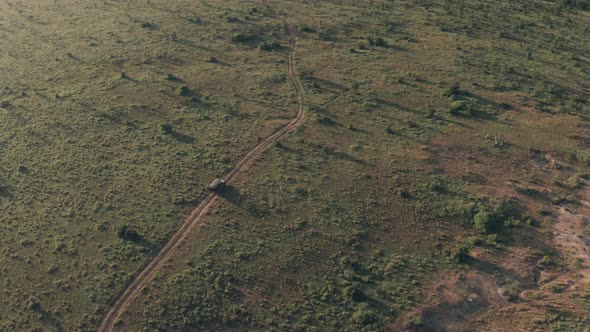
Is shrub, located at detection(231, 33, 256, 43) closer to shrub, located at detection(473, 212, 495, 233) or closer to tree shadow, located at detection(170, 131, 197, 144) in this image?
tree shadow, located at detection(170, 131, 197, 144)

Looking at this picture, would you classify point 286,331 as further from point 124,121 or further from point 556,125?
point 556,125

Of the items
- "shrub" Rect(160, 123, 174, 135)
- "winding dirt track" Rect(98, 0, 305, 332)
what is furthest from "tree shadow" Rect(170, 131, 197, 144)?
"winding dirt track" Rect(98, 0, 305, 332)

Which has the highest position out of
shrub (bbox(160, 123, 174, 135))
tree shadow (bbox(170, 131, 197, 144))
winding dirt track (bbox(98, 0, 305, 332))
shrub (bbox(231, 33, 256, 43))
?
shrub (bbox(231, 33, 256, 43))

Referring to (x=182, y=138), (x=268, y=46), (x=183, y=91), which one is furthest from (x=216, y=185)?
(x=268, y=46)

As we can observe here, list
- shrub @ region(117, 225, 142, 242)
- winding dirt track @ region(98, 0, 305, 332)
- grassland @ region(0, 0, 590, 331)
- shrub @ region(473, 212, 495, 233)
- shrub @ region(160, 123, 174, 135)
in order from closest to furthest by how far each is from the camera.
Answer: winding dirt track @ region(98, 0, 305, 332) → grassland @ region(0, 0, 590, 331) → shrub @ region(117, 225, 142, 242) → shrub @ region(473, 212, 495, 233) → shrub @ region(160, 123, 174, 135)

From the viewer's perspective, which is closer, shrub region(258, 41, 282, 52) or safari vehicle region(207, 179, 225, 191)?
safari vehicle region(207, 179, 225, 191)

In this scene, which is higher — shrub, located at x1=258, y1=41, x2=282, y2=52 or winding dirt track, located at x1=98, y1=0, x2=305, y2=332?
shrub, located at x1=258, y1=41, x2=282, y2=52
